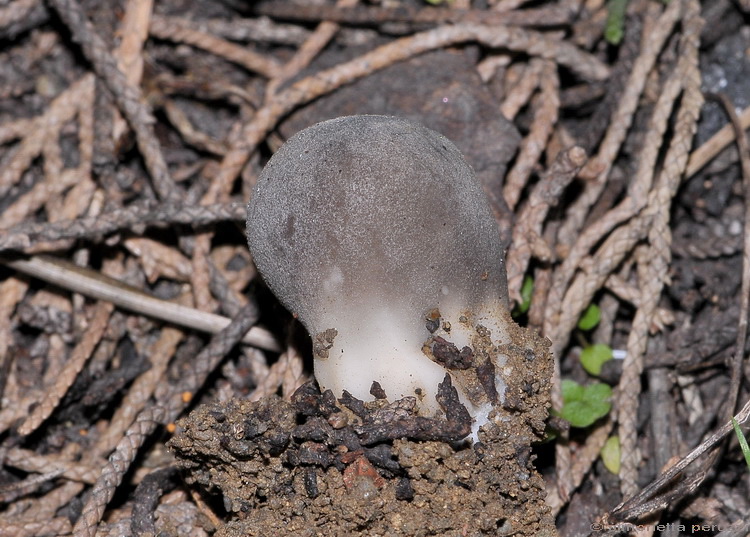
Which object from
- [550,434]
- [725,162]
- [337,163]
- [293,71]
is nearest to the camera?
[337,163]

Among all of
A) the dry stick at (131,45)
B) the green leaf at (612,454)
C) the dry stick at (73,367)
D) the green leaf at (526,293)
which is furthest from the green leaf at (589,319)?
the dry stick at (131,45)

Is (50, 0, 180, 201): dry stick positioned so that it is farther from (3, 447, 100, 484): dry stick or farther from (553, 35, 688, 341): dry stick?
(553, 35, 688, 341): dry stick

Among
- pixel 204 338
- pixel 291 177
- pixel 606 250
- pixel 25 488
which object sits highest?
pixel 291 177

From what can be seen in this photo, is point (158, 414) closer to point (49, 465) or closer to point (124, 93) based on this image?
point (49, 465)

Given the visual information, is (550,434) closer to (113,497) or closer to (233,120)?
(113,497)

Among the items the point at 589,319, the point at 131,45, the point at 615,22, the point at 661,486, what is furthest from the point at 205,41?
the point at 661,486

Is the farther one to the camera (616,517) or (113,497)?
(113,497)

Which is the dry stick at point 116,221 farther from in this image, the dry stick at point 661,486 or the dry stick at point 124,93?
the dry stick at point 661,486

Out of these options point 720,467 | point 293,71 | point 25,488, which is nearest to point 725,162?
point 720,467
